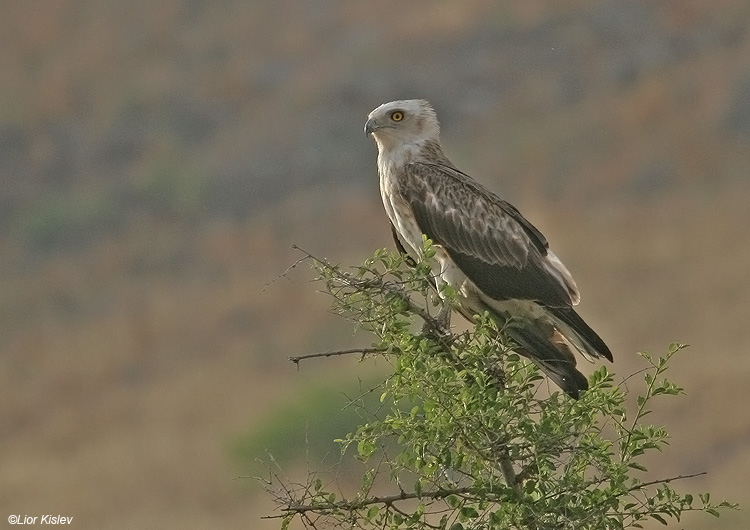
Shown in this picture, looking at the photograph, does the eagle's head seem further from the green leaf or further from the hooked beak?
the green leaf

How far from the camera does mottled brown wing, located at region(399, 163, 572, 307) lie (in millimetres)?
9648

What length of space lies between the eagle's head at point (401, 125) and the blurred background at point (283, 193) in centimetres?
2219

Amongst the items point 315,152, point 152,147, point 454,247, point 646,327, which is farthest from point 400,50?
point 454,247

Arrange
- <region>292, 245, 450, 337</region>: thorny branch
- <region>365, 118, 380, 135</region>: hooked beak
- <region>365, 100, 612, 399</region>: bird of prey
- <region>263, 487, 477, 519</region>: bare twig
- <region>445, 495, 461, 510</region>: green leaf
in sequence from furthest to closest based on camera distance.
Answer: <region>365, 118, 380, 135</region>: hooked beak < <region>365, 100, 612, 399</region>: bird of prey < <region>292, 245, 450, 337</region>: thorny branch < <region>445, 495, 461, 510</region>: green leaf < <region>263, 487, 477, 519</region>: bare twig

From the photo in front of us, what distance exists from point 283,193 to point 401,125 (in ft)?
153

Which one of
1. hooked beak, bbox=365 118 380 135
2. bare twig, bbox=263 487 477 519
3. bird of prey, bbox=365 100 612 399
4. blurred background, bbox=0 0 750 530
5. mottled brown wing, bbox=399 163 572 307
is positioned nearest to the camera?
bare twig, bbox=263 487 477 519

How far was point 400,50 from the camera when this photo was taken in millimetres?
62031

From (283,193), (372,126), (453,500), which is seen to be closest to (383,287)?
(453,500)

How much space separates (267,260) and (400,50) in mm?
13562

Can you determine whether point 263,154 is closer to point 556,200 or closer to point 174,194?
point 174,194

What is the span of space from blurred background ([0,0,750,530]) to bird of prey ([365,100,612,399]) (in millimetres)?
22268

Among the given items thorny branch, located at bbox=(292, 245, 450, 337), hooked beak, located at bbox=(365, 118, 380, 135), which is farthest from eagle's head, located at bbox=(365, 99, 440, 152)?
thorny branch, located at bbox=(292, 245, 450, 337)

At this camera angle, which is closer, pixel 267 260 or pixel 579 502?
pixel 579 502

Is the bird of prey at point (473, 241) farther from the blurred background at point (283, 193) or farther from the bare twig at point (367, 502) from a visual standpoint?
the blurred background at point (283, 193)
